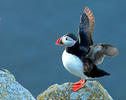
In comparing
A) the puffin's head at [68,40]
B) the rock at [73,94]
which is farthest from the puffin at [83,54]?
the rock at [73,94]

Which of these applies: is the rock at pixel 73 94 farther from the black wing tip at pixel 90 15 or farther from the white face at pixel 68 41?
the black wing tip at pixel 90 15

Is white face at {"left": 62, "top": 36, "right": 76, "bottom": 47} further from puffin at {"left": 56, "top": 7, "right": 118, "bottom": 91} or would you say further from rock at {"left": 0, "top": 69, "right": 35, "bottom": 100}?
rock at {"left": 0, "top": 69, "right": 35, "bottom": 100}


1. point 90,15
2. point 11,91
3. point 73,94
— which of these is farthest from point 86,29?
point 11,91

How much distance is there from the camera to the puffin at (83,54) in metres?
8.33

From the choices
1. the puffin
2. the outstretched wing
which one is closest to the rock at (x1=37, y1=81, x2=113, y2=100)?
the puffin

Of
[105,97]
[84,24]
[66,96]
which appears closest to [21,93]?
[66,96]

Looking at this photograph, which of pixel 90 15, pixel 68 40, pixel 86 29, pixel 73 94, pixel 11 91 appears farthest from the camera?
pixel 90 15

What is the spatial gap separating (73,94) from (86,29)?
270 centimetres

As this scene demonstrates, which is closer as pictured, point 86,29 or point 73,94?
point 73,94

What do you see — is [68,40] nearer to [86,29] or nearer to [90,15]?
[86,29]

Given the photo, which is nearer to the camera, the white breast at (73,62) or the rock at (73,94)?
the rock at (73,94)

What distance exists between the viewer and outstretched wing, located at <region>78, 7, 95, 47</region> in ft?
31.4

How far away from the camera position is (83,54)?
884 cm

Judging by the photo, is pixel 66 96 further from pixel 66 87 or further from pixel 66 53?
pixel 66 53
